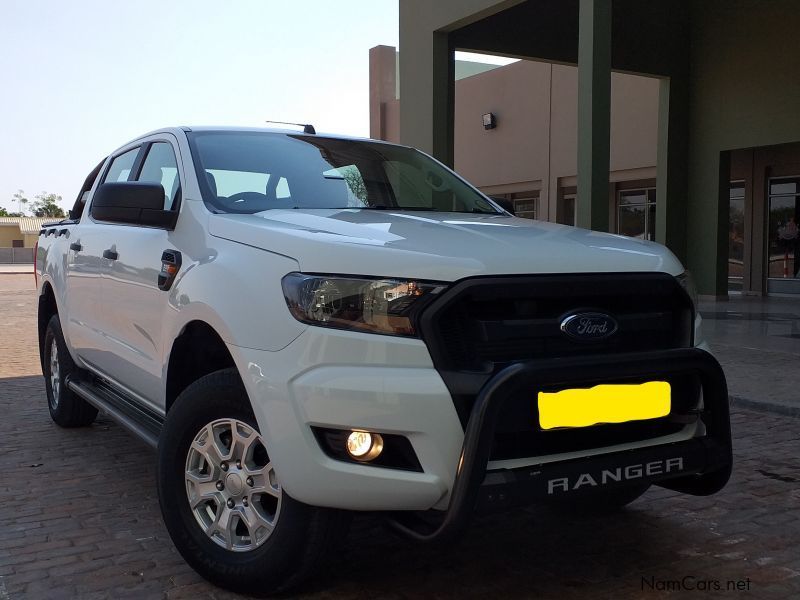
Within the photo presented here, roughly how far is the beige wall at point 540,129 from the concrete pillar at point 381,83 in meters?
3.33

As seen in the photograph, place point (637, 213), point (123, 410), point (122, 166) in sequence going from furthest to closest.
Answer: point (637, 213) → point (122, 166) → point (123, 410)

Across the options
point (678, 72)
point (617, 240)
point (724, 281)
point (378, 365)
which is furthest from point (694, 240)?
point (378, 365)

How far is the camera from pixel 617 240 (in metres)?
3.16

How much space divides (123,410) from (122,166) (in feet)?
5.61

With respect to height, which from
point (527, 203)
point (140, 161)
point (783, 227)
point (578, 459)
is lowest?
point (578, 459)

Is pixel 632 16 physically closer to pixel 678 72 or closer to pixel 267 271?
pixel 678 72

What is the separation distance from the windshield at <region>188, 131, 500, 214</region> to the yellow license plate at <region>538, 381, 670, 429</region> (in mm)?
1503

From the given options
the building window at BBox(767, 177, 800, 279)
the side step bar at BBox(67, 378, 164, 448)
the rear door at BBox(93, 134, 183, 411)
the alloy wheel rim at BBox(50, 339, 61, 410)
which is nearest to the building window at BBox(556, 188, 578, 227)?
the building window at BBox(767, 177, 800, 279)

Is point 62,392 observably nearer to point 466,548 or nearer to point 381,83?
point 466,548

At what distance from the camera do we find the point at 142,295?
3.65m

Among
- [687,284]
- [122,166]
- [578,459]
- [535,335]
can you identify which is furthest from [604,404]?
[122,166]

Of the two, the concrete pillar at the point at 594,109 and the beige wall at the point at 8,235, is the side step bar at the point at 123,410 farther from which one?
the beige wall at the point at 8,235

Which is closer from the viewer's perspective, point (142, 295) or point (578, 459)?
point (578, 459)

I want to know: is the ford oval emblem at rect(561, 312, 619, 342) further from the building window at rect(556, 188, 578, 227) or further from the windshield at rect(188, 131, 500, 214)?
the building window at rect(556, 188, 578, 227)
